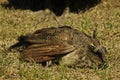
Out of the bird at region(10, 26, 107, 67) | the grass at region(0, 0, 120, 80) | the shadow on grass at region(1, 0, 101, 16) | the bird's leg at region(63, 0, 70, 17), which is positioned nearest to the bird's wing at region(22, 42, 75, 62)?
the bird at region(10, 26, 107, 67)

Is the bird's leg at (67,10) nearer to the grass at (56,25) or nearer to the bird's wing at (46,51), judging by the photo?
the grass at (56,25)

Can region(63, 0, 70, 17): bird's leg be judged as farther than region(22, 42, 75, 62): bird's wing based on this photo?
Yes

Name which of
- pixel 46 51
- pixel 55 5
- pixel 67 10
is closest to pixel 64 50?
pixel 46 51

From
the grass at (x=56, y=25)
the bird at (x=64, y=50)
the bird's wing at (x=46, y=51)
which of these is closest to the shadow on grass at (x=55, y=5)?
the grass at (x=56, y=25)

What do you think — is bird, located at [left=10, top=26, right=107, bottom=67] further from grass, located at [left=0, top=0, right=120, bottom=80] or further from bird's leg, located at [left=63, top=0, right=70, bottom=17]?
bird's leg, located at [left=63, top=0, right=70, bottom=17]

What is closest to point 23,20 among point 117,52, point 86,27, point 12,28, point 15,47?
point 12,28

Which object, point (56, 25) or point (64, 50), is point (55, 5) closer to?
point (56, 25)
